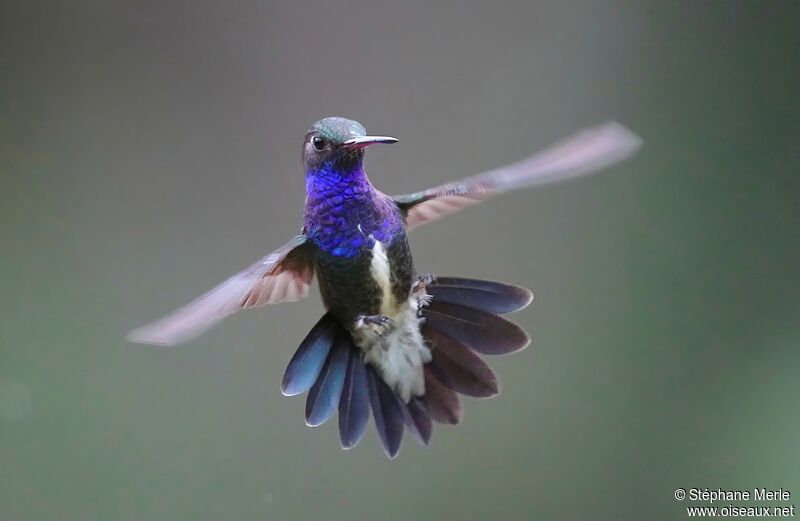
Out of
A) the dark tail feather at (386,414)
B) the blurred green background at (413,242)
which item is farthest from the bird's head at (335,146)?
the blurred green background at (413,242)

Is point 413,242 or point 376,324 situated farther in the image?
point 413,242

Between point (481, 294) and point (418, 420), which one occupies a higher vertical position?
point (481, 294)

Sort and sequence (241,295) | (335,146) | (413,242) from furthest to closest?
(413,242) → (335,146) → (241,295)

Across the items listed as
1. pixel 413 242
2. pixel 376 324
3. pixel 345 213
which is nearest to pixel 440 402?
pixel 376 324

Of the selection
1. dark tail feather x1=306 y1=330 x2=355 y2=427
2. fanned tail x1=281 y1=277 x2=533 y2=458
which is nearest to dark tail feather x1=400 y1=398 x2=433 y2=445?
fanned tail x1=281 y1=277 x2=533 y2=458

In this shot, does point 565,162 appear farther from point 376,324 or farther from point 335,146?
point 376,324

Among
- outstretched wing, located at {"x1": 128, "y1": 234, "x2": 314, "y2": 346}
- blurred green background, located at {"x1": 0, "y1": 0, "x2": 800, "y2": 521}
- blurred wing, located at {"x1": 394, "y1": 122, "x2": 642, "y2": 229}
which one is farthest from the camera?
blurred green background, located at {"x1": 0, "y1": 0, "x2": 800, "y2": 521}

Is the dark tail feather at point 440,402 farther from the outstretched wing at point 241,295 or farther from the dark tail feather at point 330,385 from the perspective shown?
the outstretched wing at point 241,295

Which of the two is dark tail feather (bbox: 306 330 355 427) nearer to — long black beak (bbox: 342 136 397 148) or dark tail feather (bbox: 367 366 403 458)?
dark tail feather (bbox: 367 366 403 458)
